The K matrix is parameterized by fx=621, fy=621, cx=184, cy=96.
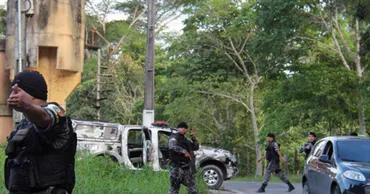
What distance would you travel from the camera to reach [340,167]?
10258 millimetres

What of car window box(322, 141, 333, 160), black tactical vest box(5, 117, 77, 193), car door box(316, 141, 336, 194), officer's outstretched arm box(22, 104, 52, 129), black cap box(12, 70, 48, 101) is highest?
black cap box(12, 70, 48, 101)

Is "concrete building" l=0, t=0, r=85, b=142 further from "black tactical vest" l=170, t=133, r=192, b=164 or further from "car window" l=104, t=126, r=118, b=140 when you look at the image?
"black tactical vest" l=170, t=133, r=192, b=164

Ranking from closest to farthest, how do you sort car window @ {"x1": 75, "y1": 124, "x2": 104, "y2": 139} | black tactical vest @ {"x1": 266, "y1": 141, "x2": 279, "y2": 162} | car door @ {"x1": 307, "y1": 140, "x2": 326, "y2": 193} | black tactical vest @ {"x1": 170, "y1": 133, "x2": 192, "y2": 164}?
black tactical vest @ {"x1": 170, "y1": 133, "x2": 192, "y2": 164}, car door @ {"x1": 307, "y1": 140, "x2": 326, "y2": 193}, car window @ {"x1": 75, "y1": 124, "x2": 104, "y2": 139}, black tactical vest @ {"x1": 266, "y1": 141, "x2": 279, "y2": 162}

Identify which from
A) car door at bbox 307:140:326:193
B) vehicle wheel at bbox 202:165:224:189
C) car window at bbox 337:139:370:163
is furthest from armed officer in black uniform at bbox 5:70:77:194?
vehicle wheel at bbox 202:165:224:189

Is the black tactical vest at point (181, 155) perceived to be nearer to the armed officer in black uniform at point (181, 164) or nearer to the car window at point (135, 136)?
the armed officer in black uniform at point (181, 164)

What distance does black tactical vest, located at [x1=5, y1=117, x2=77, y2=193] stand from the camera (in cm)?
415

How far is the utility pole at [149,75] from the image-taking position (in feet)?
62.9

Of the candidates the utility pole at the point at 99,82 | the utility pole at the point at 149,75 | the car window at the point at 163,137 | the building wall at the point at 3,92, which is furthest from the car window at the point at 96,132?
the utility pole at the point at 99,82

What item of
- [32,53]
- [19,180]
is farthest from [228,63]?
[19,180]

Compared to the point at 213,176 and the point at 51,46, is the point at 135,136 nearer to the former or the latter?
the point at 213,176

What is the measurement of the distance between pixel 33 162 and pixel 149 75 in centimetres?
1554

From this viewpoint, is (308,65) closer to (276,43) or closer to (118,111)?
(276,43)

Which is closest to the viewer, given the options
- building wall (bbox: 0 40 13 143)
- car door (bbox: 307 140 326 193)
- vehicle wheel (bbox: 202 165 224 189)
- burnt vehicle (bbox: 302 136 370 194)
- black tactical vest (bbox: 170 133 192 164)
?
burnt vehicle (bbox: 302 136 370 194)

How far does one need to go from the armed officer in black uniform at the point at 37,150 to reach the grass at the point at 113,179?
600 cm
